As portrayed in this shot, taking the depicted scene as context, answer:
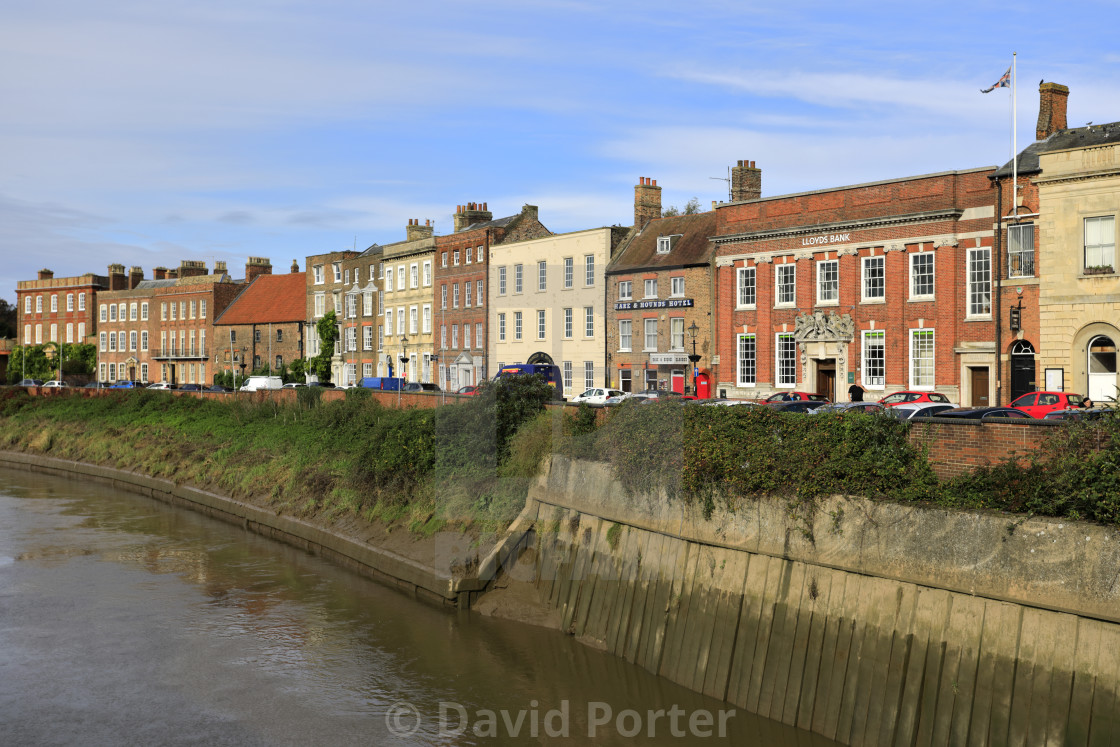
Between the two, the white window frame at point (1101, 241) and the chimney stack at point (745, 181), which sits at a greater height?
the chimney stack at point (745, 181)

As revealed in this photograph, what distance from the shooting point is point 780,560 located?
A: 47.2 ft

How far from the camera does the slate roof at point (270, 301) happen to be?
3081 inches

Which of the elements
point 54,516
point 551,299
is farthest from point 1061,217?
point 54,516

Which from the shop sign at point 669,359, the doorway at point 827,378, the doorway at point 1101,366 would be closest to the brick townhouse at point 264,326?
the shop sign at point 669,359

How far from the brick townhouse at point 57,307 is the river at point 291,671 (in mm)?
76691

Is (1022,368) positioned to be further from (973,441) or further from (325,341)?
(325,341)

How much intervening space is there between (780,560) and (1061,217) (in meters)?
25.1

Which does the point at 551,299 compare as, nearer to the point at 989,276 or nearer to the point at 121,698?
the point at 989,276

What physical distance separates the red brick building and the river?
25787 millimetres

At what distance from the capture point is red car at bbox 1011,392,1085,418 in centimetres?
2652

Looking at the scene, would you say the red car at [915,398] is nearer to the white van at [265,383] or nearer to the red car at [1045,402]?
the red car at [1045,402]

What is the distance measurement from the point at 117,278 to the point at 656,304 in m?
63.9

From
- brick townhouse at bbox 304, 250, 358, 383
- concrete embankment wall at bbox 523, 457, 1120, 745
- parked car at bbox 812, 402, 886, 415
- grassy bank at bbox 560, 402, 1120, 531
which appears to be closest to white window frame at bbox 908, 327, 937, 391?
parked car at bbox 812, 402, 886, 415

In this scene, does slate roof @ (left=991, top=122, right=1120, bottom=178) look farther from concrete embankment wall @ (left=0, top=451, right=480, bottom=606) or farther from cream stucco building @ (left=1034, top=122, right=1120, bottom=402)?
concrete embankment wall @ (left=0, top=451, right=480, bottom=606)
